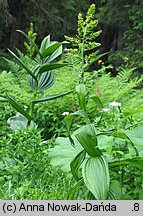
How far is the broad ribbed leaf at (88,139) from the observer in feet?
5.56

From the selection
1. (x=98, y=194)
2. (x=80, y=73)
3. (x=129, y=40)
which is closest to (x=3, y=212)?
(x=98, y=194)

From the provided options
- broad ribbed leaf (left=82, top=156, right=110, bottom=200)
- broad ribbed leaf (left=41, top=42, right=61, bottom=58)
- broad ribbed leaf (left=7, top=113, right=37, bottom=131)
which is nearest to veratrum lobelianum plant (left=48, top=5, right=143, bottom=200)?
broad ribbed leaf (left=82, top=156, right=110, bottom=200)

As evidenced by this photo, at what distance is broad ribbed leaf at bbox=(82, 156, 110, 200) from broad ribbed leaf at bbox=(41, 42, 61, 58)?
113cm

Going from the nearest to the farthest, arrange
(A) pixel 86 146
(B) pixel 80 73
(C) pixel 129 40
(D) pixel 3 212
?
1. (D) pixel 3 212
2. (A) pixel 86 146
3. (B) pixel 80 73
4. (C) pixel 129 40

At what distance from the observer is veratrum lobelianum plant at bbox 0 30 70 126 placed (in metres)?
2.64

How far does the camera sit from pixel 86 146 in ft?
5.63

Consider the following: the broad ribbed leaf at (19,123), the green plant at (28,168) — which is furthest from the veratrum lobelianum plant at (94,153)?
→ the broad ribbed leaf at (19,123)

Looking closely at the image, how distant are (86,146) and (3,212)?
45 cm

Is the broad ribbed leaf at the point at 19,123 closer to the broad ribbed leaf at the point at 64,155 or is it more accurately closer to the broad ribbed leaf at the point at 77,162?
the broad ribbed leaf at the point at 64,155

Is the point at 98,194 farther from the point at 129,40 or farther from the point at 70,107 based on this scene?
the point at 129,40

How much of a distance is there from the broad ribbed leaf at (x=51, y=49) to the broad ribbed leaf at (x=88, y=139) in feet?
3.50

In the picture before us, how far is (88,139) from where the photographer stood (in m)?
1.70

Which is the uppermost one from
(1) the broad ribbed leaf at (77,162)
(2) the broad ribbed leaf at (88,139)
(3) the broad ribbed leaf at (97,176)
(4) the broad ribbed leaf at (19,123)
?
(4) the broad ribbed leaf at (19,123)

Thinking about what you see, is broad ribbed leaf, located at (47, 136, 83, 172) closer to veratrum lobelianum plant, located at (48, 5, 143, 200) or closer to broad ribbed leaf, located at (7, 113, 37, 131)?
veratrum lobelianum plant, located at (48, 5, 143, 200)
